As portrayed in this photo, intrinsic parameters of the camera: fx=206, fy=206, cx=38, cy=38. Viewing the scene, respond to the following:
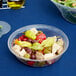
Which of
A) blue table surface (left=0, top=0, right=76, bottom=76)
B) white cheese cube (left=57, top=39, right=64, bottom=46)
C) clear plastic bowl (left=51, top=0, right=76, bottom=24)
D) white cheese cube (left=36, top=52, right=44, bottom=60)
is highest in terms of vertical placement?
clear plastic bowl (left=51, top=0, right=76, bottom=24)

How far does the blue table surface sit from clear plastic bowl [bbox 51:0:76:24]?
24 mm

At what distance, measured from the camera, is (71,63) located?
0.83 m

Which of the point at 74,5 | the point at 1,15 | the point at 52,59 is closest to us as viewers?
the point at 52,59

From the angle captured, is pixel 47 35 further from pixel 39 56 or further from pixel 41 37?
pixel 39 56

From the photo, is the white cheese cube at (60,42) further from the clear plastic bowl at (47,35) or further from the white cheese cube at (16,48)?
the white cheese cube at (16,48)

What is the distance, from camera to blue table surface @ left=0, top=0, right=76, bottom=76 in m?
0.80

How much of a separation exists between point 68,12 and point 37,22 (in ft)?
0.54

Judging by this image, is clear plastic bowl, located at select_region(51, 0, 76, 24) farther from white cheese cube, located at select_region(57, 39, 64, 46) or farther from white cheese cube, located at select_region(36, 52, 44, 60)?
white cheese cube, located at select_region(36, 52, 44, 60)

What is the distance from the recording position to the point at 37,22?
1.04m

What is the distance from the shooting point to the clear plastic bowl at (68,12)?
0.94m

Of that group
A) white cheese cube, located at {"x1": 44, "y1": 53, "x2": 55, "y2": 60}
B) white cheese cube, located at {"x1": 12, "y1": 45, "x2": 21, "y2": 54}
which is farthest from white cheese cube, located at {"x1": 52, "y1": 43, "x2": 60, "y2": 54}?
white cheese cube, located at {"x1": 12, "y1": 45, "x2": 21, "y2": 54}

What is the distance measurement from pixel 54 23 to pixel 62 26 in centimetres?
5

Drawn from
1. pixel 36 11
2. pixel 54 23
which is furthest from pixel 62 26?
pixel 36 11

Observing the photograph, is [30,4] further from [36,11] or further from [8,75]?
[8,75]
